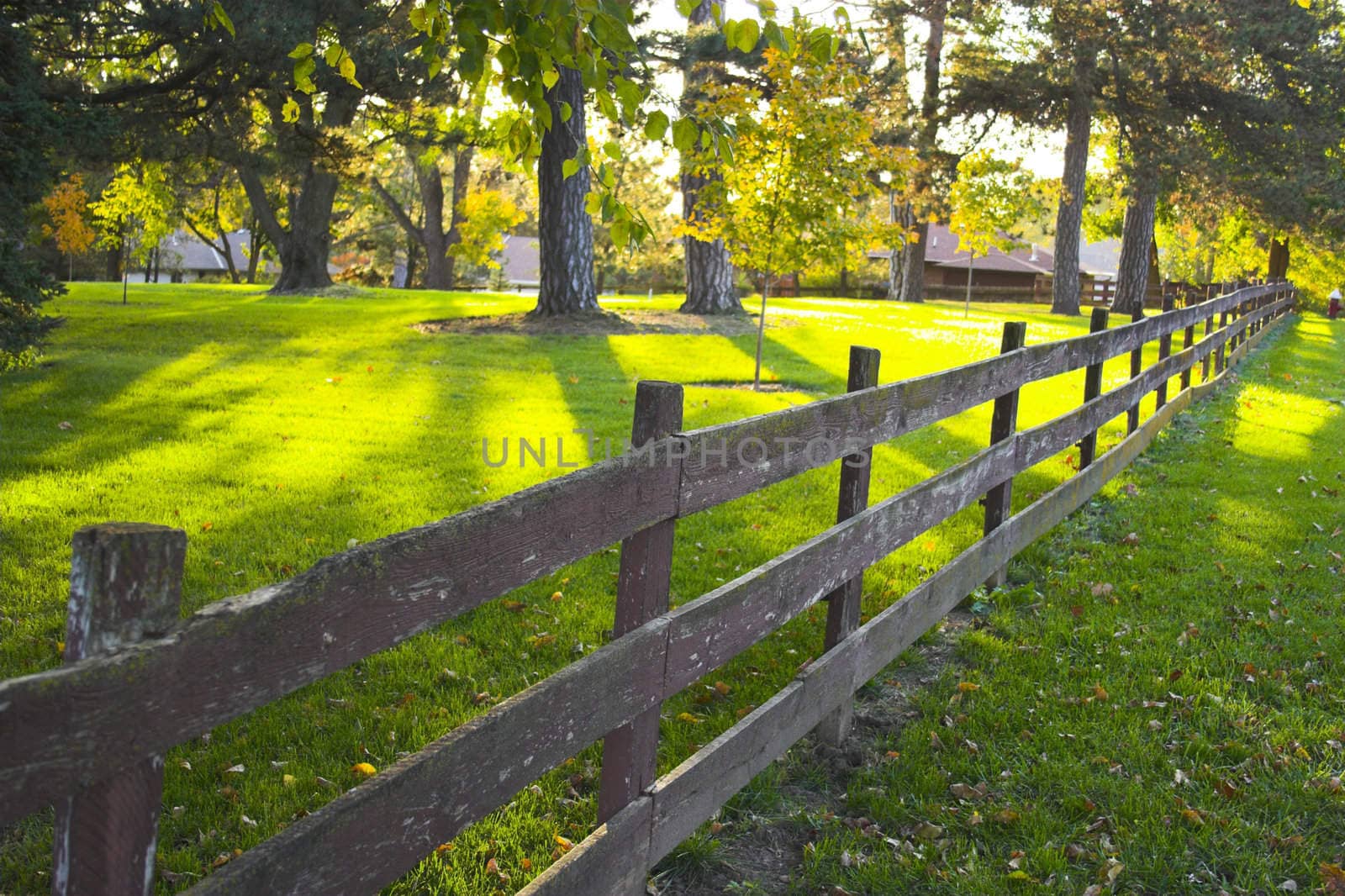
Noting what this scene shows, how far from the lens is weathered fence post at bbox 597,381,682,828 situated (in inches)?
111

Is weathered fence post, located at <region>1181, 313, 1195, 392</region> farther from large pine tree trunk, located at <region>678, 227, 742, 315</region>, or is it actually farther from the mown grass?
large pine tree trunk, located at <region>678, 227, 742, 315</region>

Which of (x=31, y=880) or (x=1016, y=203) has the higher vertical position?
(x=1016, y=203)

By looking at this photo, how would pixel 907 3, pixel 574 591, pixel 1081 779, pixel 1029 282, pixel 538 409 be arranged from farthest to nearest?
pixel 1029 282 → pixel 907 3 → pixel 538 409 → pixel 574 591 → pixel 1081 779

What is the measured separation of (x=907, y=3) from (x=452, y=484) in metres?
24.6

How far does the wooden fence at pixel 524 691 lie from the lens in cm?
146

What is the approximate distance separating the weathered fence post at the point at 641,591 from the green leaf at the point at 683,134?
0.99 metres

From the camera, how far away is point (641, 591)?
2832mm

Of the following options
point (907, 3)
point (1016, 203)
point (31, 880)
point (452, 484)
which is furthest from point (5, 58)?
point (1016, 203)

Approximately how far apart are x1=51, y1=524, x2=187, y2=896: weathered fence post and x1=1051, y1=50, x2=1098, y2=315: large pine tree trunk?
26.8m

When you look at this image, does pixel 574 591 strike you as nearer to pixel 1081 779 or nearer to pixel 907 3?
A: pixel 1081 779

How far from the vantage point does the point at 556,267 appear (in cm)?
1964

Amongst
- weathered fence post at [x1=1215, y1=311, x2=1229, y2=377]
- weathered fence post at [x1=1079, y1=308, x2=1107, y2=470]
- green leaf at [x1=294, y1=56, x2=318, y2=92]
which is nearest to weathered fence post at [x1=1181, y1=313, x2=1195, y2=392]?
weathered fence post at [x1=1215, y1=311, x2=1229, y2=377]

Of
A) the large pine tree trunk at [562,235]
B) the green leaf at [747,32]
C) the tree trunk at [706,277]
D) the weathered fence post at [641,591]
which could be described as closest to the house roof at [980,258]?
the tree trunk at [706,277]

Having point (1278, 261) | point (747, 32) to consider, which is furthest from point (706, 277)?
point (1278, 261)
